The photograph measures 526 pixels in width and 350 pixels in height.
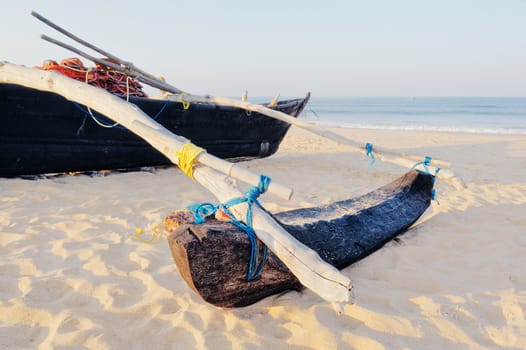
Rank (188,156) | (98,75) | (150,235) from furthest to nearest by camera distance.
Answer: (98,75), (150,235), (188,156)

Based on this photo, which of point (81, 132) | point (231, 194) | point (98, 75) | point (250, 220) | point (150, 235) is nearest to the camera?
point (250, 220)

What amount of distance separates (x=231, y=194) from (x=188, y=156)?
1.13 ft

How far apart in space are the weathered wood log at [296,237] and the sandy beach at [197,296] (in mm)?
124

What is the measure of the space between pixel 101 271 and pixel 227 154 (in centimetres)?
414

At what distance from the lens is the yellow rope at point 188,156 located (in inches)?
81.3

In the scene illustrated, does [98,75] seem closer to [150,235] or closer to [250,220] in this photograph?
[150,235]

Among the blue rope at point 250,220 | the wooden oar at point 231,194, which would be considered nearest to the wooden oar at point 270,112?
the wooden oar at point 231,194

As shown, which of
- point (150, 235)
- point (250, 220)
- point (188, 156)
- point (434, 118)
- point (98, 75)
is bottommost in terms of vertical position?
point (150, 235)

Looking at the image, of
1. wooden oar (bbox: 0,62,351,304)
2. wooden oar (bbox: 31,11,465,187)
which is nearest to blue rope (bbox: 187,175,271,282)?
wooden oar (bbox: 0,62,351,304)

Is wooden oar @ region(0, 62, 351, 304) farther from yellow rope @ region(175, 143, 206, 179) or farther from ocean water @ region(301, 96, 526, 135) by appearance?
ocean water @ region(301, 96, 526, 135)

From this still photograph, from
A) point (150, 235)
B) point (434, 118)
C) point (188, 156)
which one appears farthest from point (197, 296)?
point (434, 118)

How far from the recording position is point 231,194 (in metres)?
1.94

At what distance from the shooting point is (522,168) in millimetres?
7246

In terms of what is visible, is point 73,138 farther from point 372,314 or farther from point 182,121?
point 372,314
